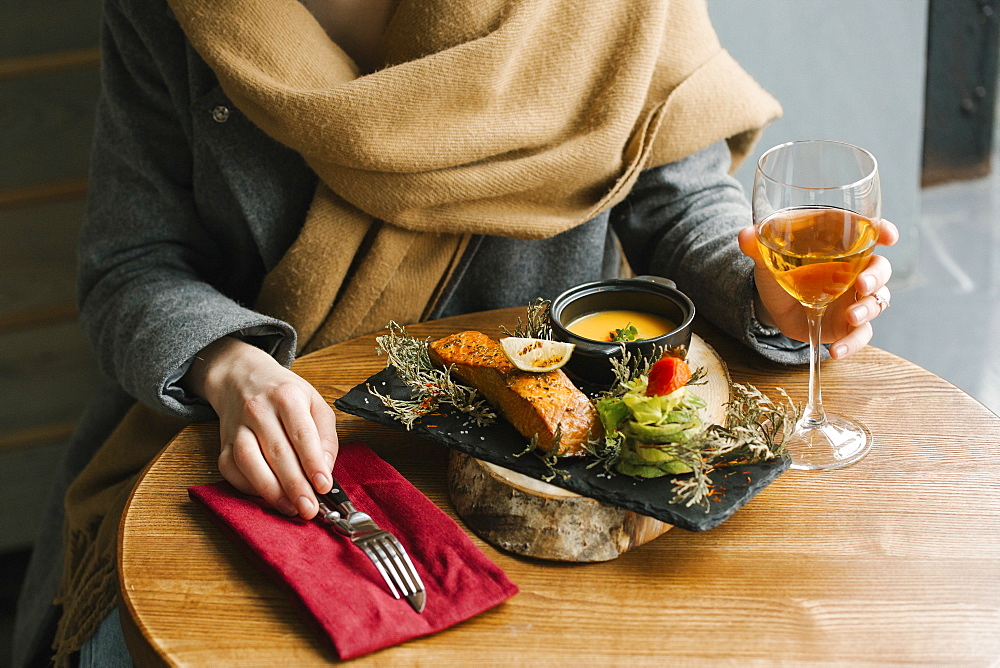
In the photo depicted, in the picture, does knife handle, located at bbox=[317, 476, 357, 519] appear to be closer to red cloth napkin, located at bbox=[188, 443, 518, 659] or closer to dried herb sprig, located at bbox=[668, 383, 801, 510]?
red cloth napkin, located at bbox=[188, 443, 518, 659]

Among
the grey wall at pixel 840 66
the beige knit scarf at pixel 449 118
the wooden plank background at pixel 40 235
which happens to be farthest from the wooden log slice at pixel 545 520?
the grey wall at pixel 840 66

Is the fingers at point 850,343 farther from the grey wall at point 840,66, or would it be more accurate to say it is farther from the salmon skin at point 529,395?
the grey wall at point 840,66

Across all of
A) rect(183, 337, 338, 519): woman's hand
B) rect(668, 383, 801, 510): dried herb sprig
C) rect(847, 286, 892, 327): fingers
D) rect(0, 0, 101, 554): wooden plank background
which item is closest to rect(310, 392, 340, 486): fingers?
rect(183, 337, 338, 519): woman's hand

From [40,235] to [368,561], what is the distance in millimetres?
1288

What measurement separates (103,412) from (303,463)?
2.32 feet

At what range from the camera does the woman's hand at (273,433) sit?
0.85m

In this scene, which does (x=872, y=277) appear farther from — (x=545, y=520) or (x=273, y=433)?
(x=273, y=433)

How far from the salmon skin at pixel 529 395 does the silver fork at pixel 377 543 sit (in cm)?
16

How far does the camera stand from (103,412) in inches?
55.6

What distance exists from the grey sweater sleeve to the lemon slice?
278 mm

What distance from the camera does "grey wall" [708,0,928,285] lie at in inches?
74.2

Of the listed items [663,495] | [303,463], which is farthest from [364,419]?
[663,495]

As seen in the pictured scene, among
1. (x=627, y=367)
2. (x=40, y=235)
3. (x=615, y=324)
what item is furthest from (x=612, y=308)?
(x=40, y=235)

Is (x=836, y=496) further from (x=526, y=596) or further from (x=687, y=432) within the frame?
(x=526, y=596)
